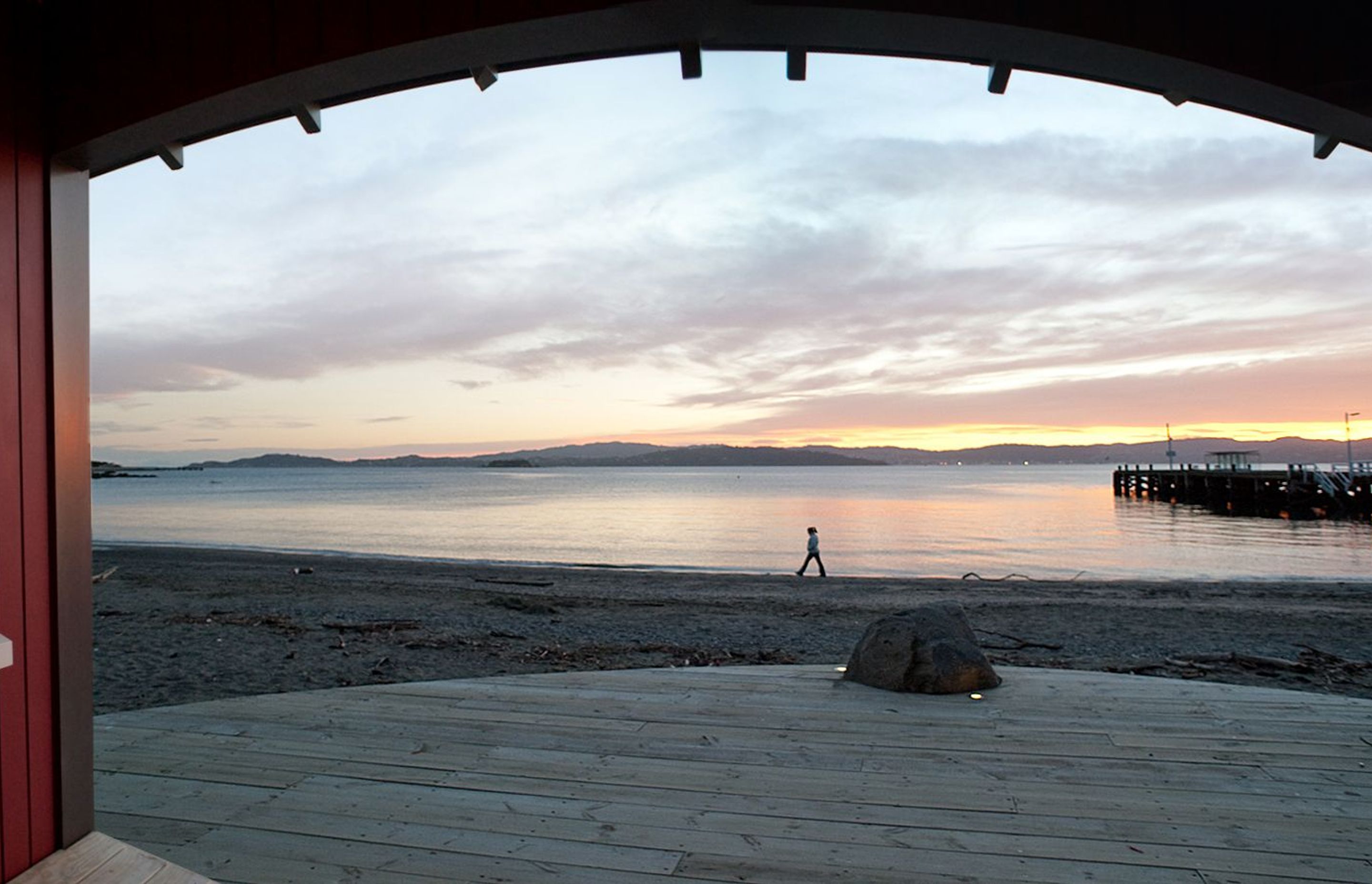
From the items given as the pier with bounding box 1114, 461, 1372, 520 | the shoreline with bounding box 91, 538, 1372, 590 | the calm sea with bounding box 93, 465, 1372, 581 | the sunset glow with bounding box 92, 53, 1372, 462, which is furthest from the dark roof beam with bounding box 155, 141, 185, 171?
the pier with bounding box 1114, 461, 1372, 520

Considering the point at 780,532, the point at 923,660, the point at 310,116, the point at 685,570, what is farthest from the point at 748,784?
the point at 780,532

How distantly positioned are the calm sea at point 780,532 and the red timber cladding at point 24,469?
18.4 metres

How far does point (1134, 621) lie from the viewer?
1044 cm

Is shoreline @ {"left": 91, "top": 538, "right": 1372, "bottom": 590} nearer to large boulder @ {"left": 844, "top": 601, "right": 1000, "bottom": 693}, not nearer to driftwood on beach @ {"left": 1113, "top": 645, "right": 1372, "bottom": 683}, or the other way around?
driftwood on beach @ {"left": 1113, "top": 645, "right": 1372, "bottom": 683}

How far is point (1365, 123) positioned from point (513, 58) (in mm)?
2022

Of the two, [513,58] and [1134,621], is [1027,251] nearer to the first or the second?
[1134,621]

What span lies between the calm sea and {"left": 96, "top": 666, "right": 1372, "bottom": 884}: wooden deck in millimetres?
16534

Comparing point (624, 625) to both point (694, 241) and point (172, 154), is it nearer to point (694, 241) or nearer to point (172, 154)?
point (172, 154)

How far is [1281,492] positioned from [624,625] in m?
41.9

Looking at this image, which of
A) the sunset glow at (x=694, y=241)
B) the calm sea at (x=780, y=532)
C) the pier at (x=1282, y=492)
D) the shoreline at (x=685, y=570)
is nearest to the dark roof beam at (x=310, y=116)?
the sunset glow at (x=694, y=241)

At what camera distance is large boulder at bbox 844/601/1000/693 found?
3775 millimetres

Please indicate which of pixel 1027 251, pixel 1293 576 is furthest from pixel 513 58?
pixel 1027 251

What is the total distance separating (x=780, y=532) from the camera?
3122 centimetres

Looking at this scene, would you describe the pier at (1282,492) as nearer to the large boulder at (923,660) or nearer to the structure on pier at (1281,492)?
the structure on pier at (1281,492)
